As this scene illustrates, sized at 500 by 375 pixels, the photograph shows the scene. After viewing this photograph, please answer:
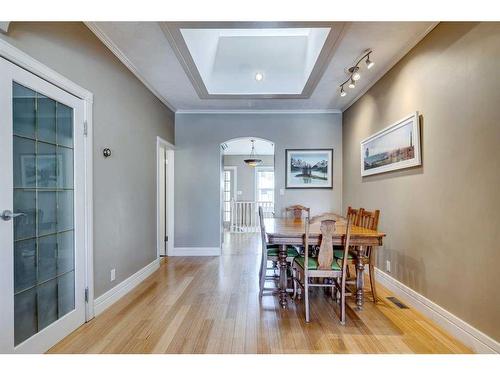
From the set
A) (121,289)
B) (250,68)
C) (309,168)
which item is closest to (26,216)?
(121,289)

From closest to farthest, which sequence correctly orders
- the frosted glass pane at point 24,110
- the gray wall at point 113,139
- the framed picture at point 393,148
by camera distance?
the frosted glass pane at point 24,110
the gray wall at point 113,139
the framed picture at point 393,148

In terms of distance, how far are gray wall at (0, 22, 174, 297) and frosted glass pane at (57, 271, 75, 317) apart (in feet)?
0.91

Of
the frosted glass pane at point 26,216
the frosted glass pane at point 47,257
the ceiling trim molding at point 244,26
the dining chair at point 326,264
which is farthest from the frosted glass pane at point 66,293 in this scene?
the ceiling trim molding at point 244,26

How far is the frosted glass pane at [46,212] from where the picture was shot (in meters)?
1.88

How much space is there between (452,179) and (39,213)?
313 centimetres

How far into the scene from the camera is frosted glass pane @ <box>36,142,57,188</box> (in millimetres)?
1870

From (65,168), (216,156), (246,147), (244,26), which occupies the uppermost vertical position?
(244,26)

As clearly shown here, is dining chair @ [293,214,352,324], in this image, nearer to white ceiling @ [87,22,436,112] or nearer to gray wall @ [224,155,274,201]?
white ceiling @ [87,22,436,112]

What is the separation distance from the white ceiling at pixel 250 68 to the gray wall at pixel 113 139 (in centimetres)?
18

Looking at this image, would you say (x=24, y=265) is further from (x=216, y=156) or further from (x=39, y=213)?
(x=216, y=156)

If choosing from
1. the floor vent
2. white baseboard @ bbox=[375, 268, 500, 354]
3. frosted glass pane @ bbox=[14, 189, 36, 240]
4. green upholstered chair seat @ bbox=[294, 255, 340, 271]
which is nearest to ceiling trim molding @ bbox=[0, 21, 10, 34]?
frosted glass pane @ bbox=[14, 189, 36, 240]

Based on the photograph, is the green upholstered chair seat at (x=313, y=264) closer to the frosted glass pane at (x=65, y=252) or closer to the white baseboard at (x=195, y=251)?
the frosted glass pane at (x=65, y=252)

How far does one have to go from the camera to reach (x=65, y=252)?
7.02ft
